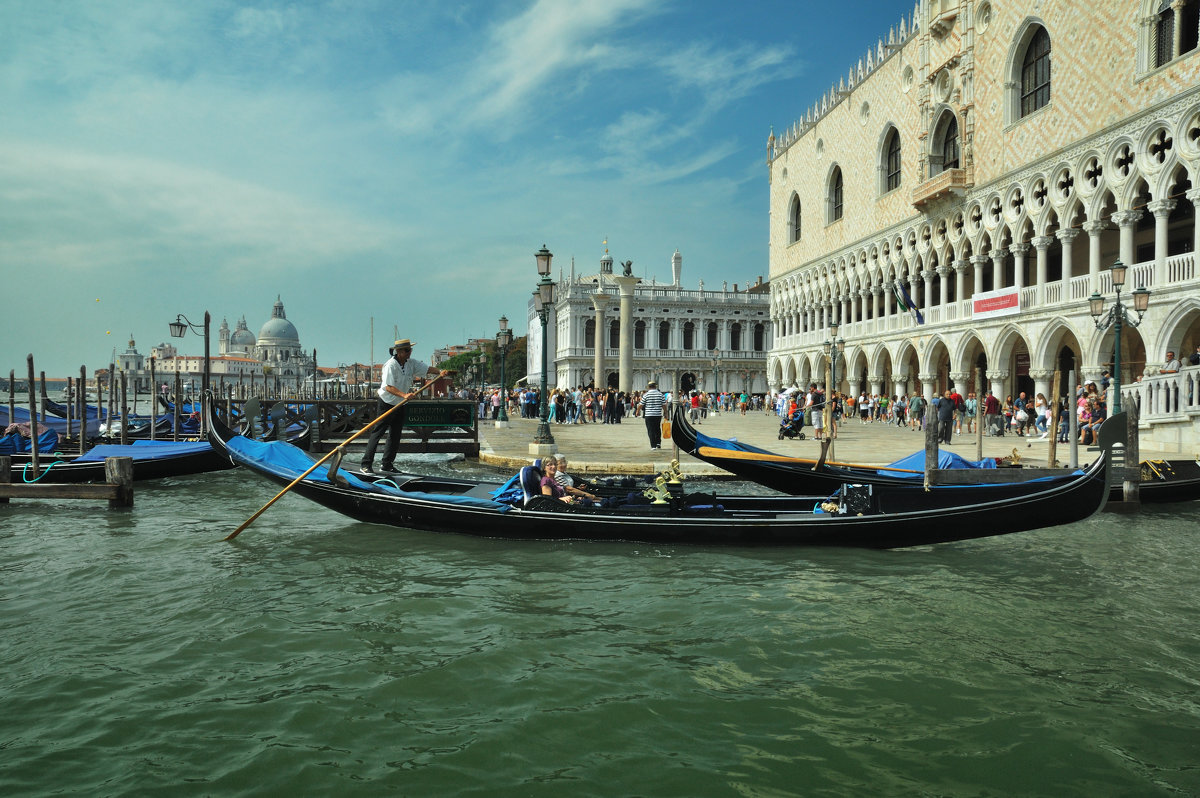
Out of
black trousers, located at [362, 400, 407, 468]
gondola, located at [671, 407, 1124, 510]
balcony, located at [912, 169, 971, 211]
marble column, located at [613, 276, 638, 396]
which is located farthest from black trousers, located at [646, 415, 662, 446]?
marble column, located at [613, 276, 638, 396]

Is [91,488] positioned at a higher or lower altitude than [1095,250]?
lower

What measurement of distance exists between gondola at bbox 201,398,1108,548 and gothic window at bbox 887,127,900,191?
21870mm

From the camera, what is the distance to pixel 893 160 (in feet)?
85.9

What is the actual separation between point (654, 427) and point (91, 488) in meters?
7.76

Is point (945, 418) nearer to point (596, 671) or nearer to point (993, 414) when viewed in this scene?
point (993, 414)

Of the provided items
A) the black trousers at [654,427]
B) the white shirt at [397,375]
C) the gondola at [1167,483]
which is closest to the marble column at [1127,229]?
the gondola at [1167,483]

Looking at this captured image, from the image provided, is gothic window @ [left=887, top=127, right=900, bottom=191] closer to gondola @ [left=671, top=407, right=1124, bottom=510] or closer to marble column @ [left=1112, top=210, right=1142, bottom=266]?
marble column @ [left=1112, top=210, right=1142, bottom=266]

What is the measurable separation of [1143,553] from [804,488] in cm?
267

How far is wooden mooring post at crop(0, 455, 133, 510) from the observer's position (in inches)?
325

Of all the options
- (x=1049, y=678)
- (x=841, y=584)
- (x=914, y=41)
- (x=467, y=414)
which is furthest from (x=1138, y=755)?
(x=914, y=41)

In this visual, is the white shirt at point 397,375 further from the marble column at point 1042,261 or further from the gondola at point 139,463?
the marble column at point 1042,261

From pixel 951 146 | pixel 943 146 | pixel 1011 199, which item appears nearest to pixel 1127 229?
pixel 1011 199

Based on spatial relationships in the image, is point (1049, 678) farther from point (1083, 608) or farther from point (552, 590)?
point (552, 590)

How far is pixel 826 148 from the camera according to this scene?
3055cm
